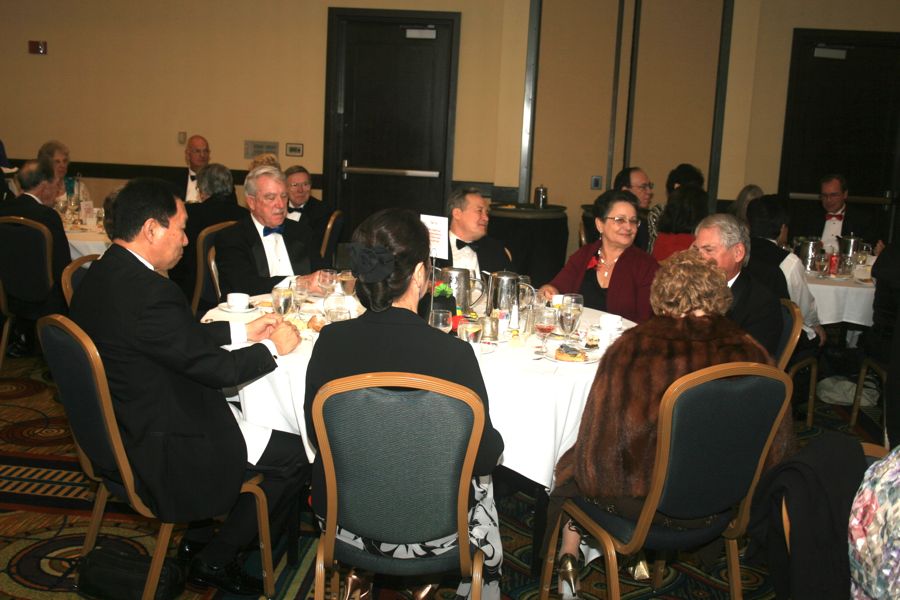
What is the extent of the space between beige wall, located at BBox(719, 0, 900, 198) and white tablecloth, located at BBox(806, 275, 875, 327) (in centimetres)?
318

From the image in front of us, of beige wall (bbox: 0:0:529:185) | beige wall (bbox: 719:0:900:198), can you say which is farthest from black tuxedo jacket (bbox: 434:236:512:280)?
beige wall (bbox: 719:0:900:198)

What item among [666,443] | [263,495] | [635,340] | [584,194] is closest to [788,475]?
[666,443]

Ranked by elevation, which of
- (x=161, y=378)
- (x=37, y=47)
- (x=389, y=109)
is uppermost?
(x=37, y=47)

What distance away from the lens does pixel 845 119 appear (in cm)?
801

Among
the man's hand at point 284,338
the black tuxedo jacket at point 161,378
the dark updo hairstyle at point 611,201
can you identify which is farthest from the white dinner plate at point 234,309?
the dark updo hairstyle at point 611,201

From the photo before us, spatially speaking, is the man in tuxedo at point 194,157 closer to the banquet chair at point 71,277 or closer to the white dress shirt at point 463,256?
the white dress shirt at point 463,256

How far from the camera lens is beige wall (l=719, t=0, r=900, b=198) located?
7.70 m

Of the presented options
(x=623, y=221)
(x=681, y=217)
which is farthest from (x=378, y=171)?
(x=623, y=221)

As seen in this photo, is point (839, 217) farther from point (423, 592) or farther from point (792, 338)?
point (423, 592)

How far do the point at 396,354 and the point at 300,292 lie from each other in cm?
156

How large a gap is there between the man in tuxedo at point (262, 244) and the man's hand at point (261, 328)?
2.82 ft

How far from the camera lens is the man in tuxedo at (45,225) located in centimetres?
450

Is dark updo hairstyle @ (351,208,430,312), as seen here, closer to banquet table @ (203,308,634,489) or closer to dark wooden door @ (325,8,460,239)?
banquet table @ (203,308,634,489)

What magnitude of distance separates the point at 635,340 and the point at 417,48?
6.27 meters
